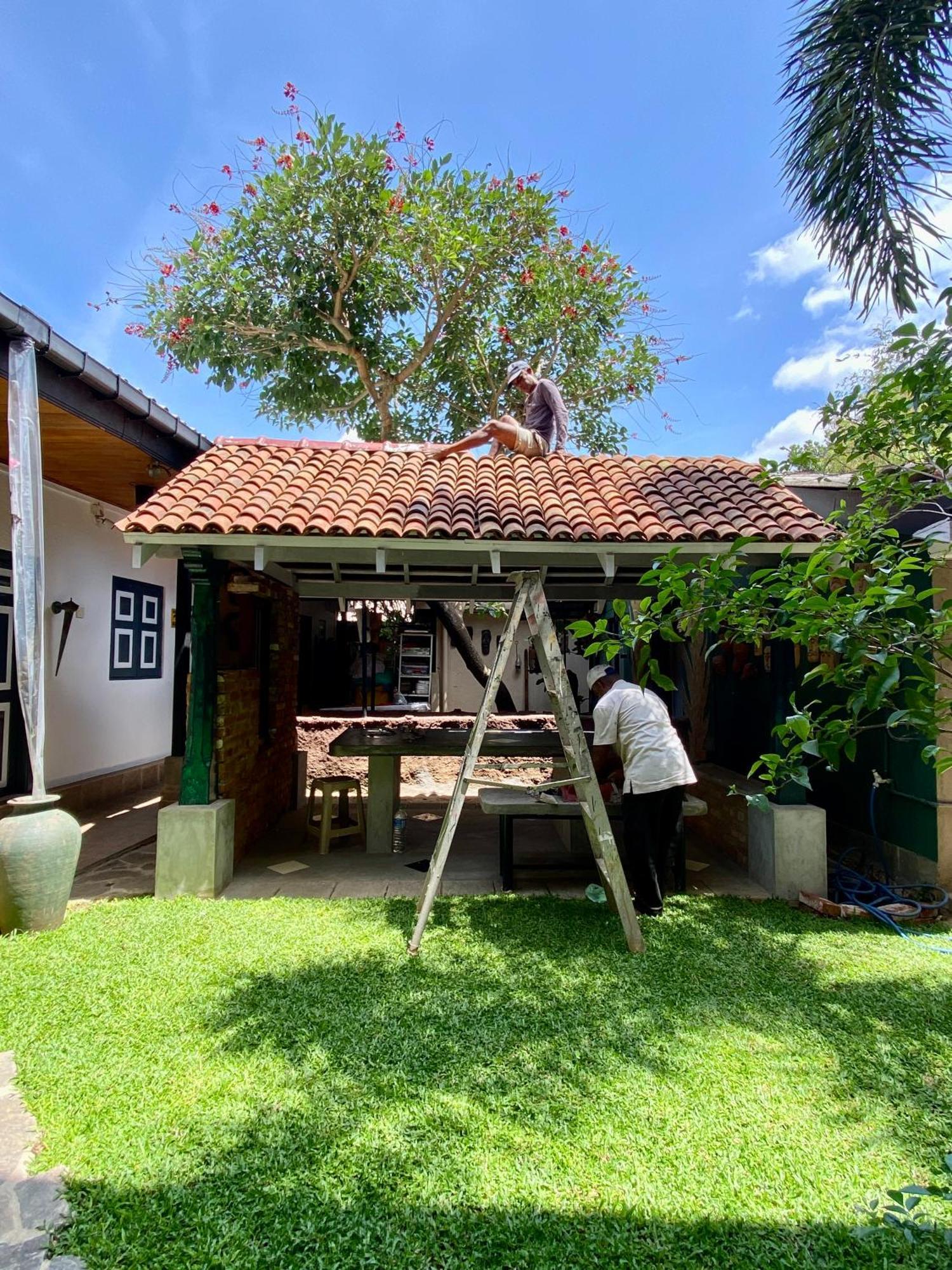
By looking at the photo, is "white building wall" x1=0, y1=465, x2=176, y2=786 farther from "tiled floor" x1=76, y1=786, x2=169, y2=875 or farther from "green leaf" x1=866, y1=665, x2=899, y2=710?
"green leaf" x1=866, y1=665, x2=899, y2=710

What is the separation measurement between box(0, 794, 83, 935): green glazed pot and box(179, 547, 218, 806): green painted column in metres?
0.89

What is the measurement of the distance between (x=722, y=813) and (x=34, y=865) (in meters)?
5.77

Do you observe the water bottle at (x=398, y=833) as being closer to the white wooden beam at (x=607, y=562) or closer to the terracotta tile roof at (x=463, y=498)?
the terracotta tile roof at (x=463, y=498)

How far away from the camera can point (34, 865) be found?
429 cm

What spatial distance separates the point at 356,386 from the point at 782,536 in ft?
27.1

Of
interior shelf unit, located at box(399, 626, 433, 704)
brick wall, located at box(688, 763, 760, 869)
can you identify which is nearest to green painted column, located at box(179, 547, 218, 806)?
brick wall, located at box(688, 763, 760, 869)

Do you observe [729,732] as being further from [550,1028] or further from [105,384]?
[105,384]

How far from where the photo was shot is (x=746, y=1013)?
347 centimetres

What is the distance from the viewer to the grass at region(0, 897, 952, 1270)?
211cm

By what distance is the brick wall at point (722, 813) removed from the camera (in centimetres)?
614

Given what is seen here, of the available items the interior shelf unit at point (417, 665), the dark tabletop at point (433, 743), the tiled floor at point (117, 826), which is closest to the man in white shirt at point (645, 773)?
the dark tabletop at point (433, 743)

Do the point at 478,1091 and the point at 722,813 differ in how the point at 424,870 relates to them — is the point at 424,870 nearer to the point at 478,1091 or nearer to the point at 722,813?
the point at 722,813

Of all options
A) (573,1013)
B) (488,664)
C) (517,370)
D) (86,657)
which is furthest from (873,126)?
(488,664)

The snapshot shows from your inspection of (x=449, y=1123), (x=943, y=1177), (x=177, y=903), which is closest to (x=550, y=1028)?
(x=449, y=1123)
